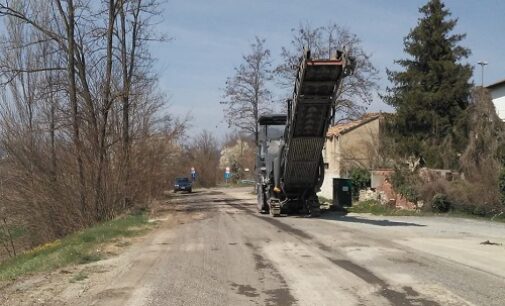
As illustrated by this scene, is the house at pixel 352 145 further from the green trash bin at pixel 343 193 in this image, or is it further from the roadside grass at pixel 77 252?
the roadside grass at pixel 77 252

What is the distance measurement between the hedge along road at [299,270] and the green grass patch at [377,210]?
28.8 feet

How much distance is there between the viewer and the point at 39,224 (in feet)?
84.3

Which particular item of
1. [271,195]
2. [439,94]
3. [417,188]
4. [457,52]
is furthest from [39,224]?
[457,52]

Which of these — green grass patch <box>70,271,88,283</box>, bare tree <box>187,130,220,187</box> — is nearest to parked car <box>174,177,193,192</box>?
bare tree <box>187,130,220,187</box>

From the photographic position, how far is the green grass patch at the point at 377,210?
1075 inches

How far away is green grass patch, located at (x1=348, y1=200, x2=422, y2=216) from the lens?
89.6 feet

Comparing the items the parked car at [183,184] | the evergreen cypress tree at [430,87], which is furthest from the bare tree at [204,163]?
the evergreen cypress tree at [430,87]

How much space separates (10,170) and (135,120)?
731cm

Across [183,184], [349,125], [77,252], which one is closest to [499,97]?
[349,125]

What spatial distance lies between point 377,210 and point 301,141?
330 inches

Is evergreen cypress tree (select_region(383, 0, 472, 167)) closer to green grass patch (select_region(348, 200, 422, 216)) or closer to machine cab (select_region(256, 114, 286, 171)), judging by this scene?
green grass patch (select_region(348, 200, 422, 216))

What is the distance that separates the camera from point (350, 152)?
1949 inches

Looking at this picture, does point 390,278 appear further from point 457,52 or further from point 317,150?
point 457,52

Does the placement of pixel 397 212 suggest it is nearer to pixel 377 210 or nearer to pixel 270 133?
pixel 377 210
